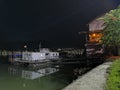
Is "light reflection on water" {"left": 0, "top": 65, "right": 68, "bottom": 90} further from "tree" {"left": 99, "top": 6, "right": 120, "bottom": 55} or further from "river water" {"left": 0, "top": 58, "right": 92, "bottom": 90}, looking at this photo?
"tree" {"left": 99, "top": 6, "right": 120, "bottom": 55}

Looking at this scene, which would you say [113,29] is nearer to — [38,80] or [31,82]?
[38,80]

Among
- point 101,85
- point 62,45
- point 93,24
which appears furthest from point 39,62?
point 101,85

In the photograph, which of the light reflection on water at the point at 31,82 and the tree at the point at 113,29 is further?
the tree at the point at 113,29

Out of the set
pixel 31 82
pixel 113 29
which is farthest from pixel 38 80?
pixel 113 29

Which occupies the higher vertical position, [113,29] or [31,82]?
[113,29]

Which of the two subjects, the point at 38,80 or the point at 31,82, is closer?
the point at 31,82

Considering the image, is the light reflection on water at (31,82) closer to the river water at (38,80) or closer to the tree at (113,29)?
the river water at (38,80)

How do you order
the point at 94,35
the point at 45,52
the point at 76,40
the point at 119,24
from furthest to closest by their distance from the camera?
the point at 76,40
the point at 45,52
the point at 94,35
the point at 119,24

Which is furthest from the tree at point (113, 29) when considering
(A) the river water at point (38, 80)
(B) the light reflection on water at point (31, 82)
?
(B) the light reflection on water at point (31, 82)

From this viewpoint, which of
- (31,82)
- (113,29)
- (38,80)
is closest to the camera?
(31,82)

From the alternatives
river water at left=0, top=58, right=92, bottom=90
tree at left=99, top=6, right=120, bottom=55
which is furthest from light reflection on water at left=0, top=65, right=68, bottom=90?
tree at left=99, top=6, right=120, bottom=55

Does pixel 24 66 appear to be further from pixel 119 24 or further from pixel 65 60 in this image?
pixel 119 24

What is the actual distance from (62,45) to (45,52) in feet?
66.7

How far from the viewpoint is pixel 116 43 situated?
30.0 m
